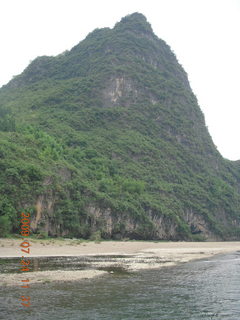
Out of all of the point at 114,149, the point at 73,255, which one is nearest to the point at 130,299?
the point at 73,255

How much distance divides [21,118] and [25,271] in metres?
78.4

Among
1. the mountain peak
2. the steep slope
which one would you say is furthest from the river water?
the mountain peak

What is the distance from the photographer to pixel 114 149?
92938 millimetres

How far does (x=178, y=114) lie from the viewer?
417 ft

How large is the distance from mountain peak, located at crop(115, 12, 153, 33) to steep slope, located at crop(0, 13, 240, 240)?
23.8 inches

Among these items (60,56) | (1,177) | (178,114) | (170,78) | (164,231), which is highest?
(60,56)

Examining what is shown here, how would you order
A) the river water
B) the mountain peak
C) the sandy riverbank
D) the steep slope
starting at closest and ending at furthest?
1. the river water
2. the sandy riverbank
3. the steep slope
4. the mountain peak

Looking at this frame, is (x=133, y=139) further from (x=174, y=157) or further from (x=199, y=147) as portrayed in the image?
(x=199, y=147)

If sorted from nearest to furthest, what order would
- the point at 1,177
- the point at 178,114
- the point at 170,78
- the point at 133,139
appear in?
the point at 1,177 < the point at 133,139 < the point at 178,114 < the point at 170,78

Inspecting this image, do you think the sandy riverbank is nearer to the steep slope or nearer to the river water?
the river water

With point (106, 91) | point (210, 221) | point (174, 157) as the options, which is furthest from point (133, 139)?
point (210, 221)

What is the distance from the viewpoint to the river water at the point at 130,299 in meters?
14.1

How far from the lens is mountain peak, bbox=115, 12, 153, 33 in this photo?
155 metres

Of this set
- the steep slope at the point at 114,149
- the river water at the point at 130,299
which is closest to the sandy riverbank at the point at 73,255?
the river water at the point at 130,299
